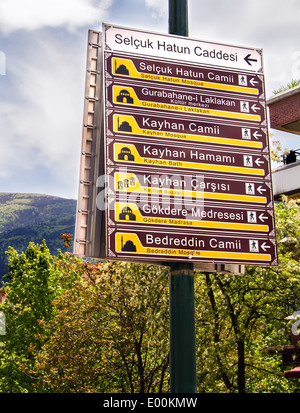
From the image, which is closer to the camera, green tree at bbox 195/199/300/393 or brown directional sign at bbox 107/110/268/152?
brown directional sign at bbox 107/110/268/152

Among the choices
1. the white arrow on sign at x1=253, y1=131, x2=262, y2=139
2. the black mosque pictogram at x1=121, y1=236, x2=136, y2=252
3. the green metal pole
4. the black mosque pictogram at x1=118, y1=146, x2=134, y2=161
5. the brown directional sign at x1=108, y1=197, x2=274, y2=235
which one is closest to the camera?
the green metal pole

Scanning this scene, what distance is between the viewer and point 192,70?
32.2ft

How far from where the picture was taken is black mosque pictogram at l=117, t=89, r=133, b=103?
913cm

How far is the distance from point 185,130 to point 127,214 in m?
1.77

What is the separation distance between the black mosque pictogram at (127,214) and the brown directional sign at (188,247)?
0.18 metres

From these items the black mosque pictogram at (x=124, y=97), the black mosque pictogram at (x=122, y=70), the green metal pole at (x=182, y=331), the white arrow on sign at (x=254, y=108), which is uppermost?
the black mosque pictogram at (x=122, y=70)

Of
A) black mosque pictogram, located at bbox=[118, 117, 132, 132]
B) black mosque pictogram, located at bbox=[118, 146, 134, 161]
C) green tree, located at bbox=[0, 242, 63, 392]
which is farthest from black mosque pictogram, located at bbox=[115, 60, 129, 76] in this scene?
green tree, located at bbox=[0, 242, 63, 392]

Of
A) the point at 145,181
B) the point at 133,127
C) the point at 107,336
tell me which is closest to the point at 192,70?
the point at 133,127

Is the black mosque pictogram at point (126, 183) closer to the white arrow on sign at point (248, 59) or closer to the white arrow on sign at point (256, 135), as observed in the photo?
the white arrow on sign at point (256, 135)

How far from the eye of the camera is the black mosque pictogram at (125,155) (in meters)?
8.75

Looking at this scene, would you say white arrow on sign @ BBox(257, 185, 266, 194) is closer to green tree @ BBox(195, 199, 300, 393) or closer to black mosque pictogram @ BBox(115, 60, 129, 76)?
black mosque pictogram @ BBox(115, 60, 129, 76)

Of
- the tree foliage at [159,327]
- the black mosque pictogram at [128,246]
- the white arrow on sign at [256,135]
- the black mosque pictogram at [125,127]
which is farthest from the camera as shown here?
the tree foliage at [159,327]

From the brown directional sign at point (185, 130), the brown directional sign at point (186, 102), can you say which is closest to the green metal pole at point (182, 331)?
the brown directional sign at point (185, 130)

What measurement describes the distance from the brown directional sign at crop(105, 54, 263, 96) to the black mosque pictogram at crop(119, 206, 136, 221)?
2.22m
